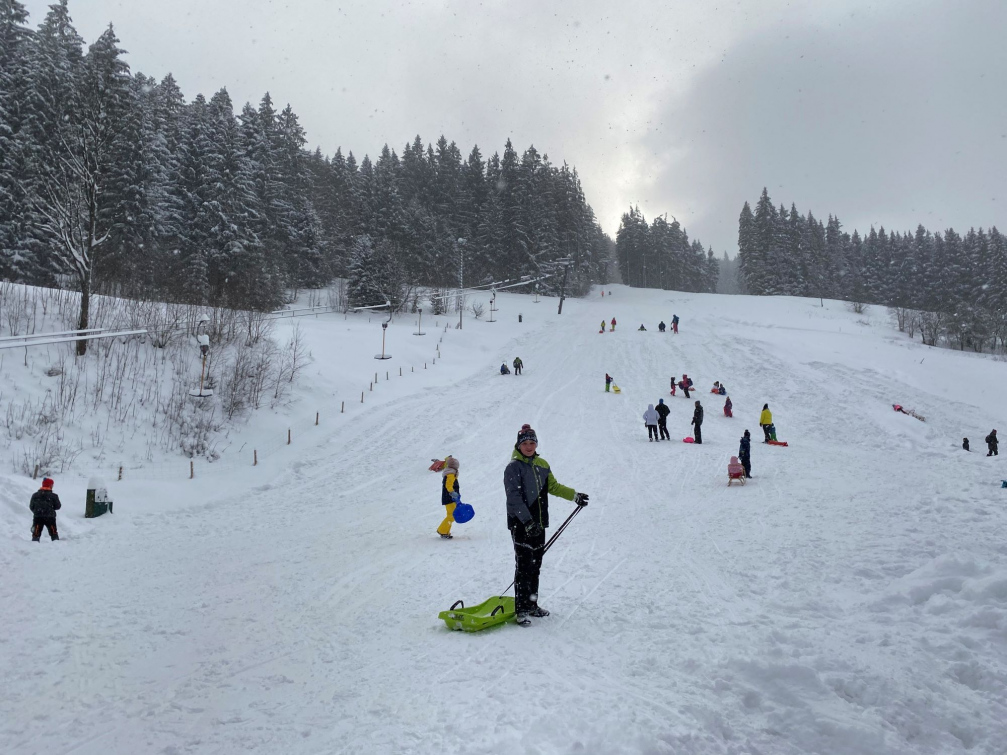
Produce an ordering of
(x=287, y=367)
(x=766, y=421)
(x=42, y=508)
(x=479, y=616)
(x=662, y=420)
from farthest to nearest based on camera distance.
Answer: (x=287, y=367), (x=662, y=420), (x=766, y=421), (x=42, y=508), (x=479, y=616)

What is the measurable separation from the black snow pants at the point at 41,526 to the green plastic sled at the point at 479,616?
8.15m

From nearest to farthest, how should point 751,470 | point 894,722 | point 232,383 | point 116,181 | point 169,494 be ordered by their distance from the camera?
point 894,722 → point 169,494 → point 751,470 → point 232,383 → point 116,181

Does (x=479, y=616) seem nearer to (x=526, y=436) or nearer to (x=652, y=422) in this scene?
(x=526, y=436)

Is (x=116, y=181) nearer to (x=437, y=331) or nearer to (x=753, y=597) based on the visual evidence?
(x=437, y=331)

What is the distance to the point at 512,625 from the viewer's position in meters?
5.89

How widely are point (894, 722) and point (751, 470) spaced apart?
1280 cm

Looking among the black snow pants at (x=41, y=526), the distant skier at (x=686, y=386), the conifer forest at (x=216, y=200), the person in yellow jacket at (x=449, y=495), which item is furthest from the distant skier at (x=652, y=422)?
the conifer forest at (x=216, y=200)

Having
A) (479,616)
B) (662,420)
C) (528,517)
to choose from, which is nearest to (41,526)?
(479,616)

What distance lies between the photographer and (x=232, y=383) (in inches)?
856

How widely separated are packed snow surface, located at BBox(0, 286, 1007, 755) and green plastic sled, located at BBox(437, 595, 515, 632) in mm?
141

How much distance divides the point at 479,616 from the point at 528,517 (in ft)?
3.84

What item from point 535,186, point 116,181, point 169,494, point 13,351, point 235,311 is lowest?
point 169,494

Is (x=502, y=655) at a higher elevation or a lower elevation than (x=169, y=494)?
higher

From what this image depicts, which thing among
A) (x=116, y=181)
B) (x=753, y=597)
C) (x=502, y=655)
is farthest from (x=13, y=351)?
(x=116, y=181)
